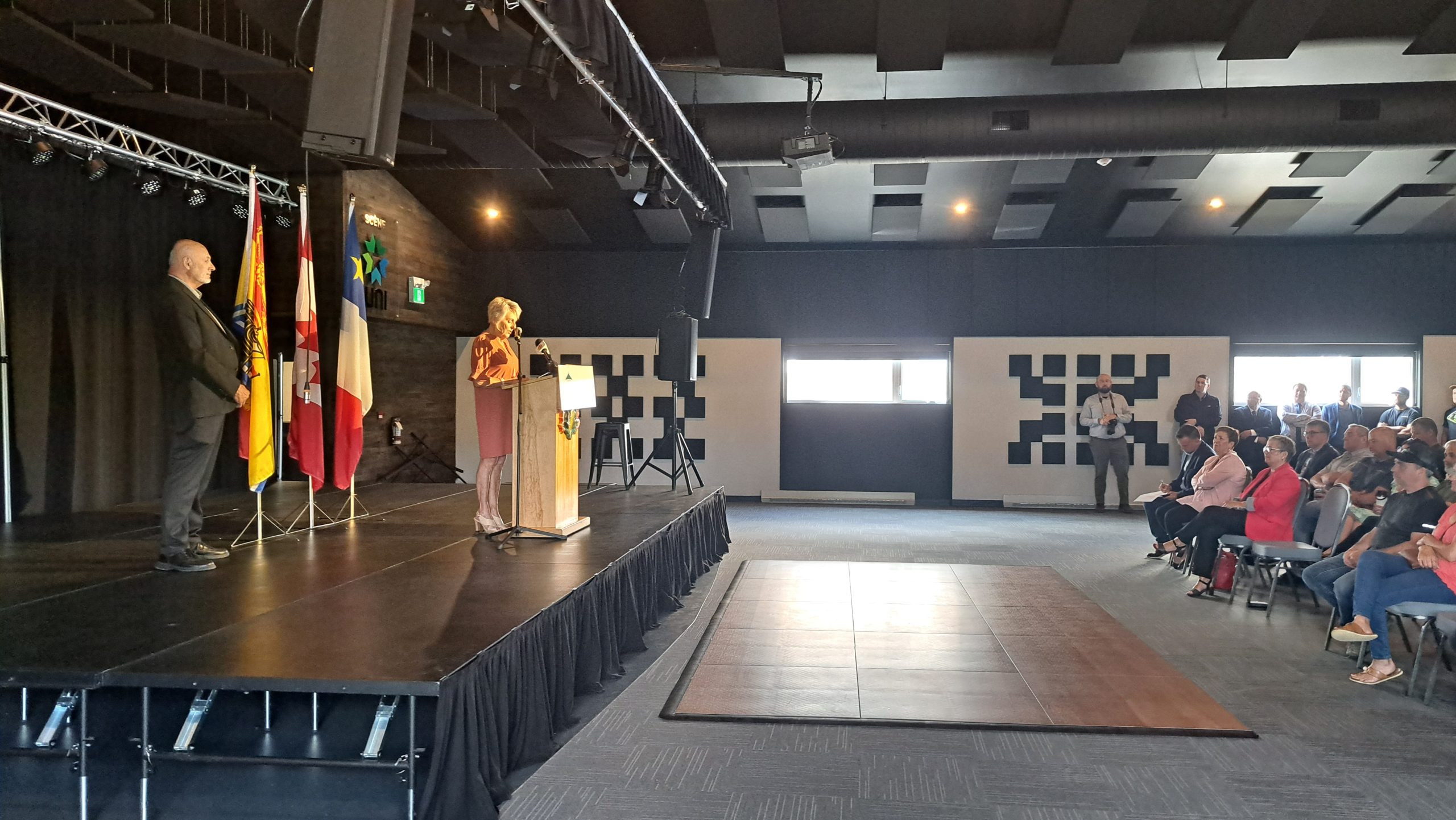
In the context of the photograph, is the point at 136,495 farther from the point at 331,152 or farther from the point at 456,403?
the point at 331,152

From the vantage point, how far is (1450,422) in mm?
8453

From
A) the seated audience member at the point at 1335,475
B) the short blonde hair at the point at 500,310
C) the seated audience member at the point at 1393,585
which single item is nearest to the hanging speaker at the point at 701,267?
the short blonde hair at the point at 500,310

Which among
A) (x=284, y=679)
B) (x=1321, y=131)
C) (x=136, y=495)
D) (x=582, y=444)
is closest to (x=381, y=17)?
(x=284, y=679)

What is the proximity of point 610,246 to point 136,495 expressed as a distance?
563 cm

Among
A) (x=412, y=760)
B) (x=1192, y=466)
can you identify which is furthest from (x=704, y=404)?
(x=412, y=760)

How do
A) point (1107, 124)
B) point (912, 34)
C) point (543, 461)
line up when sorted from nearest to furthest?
1. point (543, 461)
2. point (912, 34)
3. point (1107, 124)

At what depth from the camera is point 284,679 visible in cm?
255

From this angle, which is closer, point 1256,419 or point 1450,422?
point 1450,422

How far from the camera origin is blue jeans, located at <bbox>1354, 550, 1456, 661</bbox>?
384cm

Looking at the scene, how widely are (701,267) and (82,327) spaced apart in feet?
15.7

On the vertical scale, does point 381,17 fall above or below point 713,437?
above

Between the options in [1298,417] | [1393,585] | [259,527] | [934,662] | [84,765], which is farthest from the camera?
[1298,417]

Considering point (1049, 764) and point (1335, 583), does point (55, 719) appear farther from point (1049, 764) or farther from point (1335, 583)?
point (1335, 583)

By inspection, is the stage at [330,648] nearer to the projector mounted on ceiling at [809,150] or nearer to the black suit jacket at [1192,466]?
the projector mounted on ceiling at [809,150]
